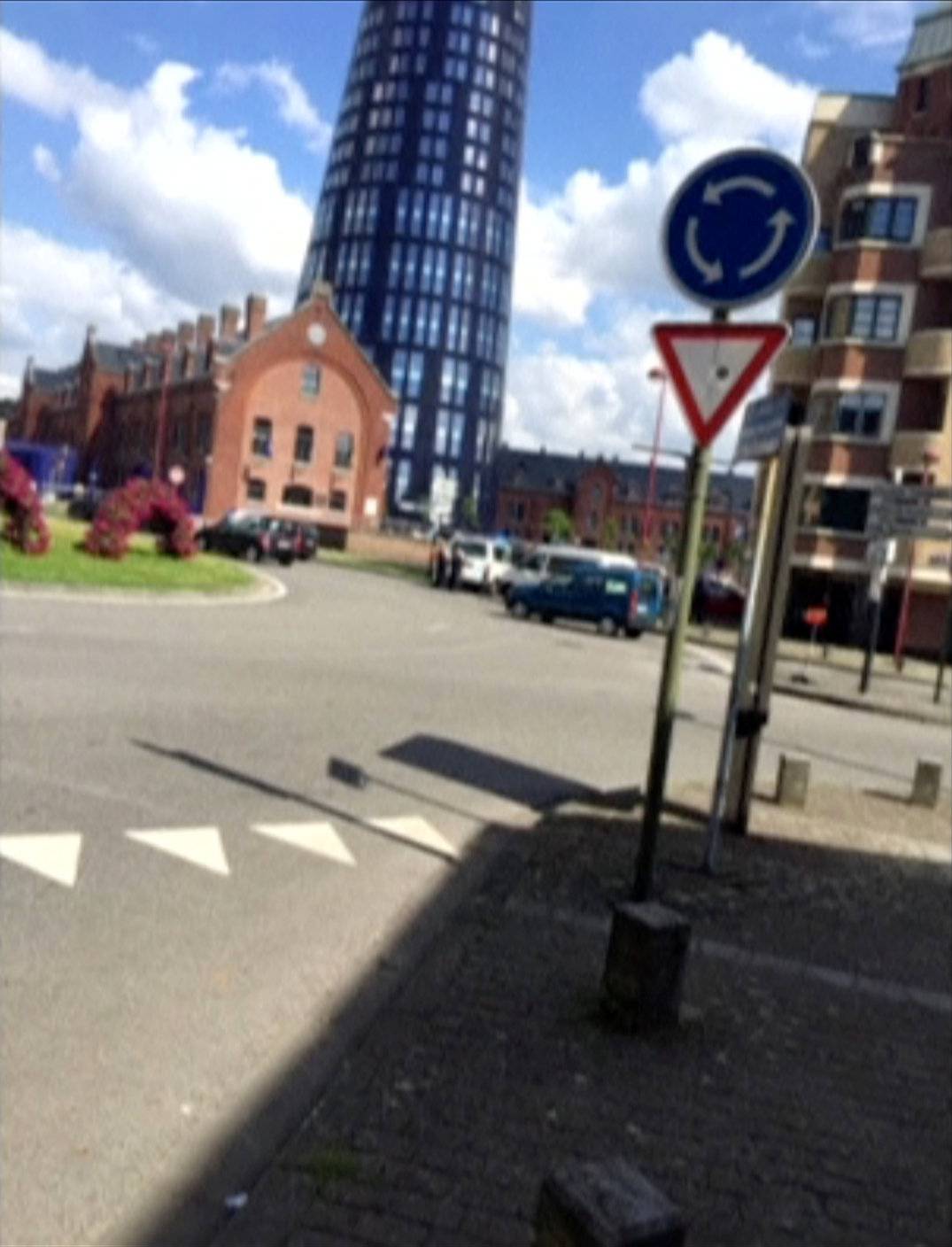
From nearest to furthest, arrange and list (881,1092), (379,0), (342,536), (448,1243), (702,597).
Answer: (448,1243) < (881,1092) < (702,597) < (342,536) < (379,0)

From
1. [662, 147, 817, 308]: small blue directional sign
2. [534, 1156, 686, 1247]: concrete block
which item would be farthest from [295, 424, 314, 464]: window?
[534, 1156, 686, 1247]: concrete block

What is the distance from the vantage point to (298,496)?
65188 millimetres

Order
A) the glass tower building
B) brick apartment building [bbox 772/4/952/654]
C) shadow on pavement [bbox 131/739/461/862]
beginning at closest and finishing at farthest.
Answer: shadow on pavement [bbox 131/739/461/862], brick apartment building [bbox 772/4/952/654], the glass tower building

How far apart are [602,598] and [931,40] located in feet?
82.7

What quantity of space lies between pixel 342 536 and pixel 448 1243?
2317 inches

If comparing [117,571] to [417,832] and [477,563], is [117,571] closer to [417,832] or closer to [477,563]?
[417,832]

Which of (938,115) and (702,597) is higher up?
(938,115)

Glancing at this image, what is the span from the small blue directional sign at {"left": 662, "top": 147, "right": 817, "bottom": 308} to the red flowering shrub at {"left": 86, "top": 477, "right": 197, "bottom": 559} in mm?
21800

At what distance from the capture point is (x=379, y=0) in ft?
454

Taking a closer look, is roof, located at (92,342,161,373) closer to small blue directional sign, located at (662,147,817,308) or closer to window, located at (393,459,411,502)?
window, located at (393,459,411,502)

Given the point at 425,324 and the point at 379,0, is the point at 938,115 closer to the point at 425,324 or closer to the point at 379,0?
the point at 425,324

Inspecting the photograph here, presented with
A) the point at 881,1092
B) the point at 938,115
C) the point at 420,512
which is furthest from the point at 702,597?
the point at 420,512

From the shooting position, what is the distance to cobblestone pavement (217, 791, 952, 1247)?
3227 millimetres

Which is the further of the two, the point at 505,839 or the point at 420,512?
the point at 420,512
